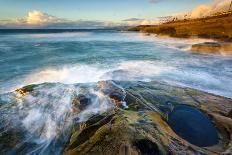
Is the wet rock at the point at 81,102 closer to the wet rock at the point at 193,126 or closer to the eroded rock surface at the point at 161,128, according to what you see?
the eroded rock surface at the point at 161,128

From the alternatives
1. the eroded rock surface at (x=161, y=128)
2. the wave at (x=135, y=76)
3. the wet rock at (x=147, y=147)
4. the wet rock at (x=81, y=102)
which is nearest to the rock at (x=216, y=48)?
the wave at (x=135, y=76)

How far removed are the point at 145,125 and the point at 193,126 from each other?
1.71 meters

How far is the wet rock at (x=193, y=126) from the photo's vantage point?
23.4 feet

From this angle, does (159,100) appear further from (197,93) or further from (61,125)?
(61,125)

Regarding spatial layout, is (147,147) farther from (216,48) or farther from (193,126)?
(216,48)

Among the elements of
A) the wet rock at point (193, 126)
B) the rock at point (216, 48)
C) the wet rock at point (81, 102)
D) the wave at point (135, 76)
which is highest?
the wet rock at point (193, 126)

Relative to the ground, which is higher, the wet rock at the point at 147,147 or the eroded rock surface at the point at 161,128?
the wet rock at the point at 147,147

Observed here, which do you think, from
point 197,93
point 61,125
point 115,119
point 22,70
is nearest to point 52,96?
point 61,125

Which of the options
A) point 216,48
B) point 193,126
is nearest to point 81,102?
point 193,126

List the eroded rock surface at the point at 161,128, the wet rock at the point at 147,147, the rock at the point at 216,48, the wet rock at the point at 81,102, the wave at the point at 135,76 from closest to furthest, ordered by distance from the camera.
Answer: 1. the wet rock at the point at 147,147
2. the eroded rock surface at the point at 161,128
3. the wet rock at the point at 81,102
4. the wave at the point at 135,76
5. the rock at the point at 216,48

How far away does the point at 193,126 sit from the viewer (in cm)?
779

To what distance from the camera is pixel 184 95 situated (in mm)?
10906

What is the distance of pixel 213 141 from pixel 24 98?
7.91m

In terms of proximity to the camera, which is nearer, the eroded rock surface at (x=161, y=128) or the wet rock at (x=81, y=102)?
the eroded rock surface at (x=161, y=128)
